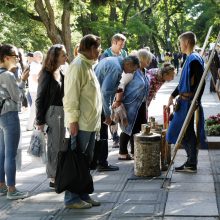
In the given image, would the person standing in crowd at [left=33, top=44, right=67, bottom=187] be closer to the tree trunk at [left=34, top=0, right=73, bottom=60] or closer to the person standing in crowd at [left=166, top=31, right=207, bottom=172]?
the person standing in crowd at [left=166, top=31, right=207, bottom=172]

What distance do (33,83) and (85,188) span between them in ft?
20.1

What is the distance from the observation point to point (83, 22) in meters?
28.0

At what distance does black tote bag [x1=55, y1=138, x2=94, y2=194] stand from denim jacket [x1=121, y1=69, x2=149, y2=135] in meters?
2.55

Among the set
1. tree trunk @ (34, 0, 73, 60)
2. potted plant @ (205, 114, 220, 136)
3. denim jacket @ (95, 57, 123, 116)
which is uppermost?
tree trunk @ (34, 0, 73, 60)

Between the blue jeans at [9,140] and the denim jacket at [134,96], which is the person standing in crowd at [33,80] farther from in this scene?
the blue jeans at [9,140]

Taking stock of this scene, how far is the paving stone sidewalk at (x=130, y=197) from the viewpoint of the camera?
18.4 feet

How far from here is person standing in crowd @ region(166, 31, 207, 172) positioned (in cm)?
721

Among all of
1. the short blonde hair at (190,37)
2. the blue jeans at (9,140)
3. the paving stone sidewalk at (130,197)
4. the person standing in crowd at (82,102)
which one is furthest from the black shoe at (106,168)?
the short blonde hair at (190,37)

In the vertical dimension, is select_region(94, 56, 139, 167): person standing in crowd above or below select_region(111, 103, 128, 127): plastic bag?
above

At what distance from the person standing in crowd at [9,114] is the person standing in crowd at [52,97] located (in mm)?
245

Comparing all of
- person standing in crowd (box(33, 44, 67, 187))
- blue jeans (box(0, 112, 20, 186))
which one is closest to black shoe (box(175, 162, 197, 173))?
person standing in crowd (box(33, 44, 67, 187))

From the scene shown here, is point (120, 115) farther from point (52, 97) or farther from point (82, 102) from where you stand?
point (82, 102)

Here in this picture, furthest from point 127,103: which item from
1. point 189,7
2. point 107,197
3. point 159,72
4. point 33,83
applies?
point 189,7

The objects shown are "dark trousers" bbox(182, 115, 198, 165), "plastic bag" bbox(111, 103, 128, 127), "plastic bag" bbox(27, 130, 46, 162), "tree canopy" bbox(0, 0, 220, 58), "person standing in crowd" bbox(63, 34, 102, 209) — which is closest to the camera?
"person standing in crowd" bbox(63, 34, 102, 209)
